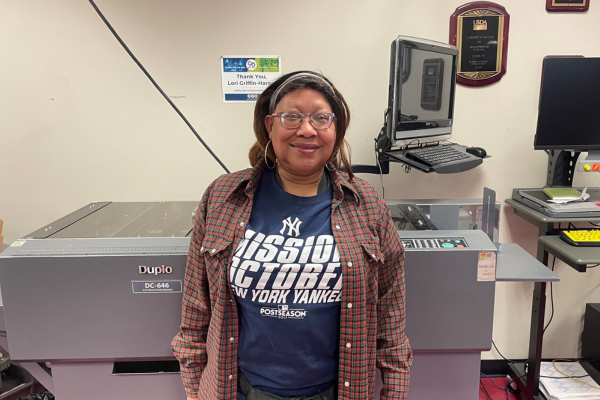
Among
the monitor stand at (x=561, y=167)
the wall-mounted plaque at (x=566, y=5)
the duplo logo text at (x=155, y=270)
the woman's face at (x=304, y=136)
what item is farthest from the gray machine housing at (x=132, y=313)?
the wall-mounted plaque at (x=566, y=5)

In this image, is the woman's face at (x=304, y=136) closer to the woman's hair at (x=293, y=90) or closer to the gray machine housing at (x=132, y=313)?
the woman's hair at (x=293, y=90)

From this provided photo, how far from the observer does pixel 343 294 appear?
86 cm

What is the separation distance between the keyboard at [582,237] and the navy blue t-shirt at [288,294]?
3.98 ft

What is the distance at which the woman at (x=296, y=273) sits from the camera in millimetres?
859

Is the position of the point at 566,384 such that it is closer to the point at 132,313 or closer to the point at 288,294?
the point at 288,294

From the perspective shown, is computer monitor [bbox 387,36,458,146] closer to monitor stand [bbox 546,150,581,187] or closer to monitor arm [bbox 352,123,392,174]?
monitor arm [bbox 352,123,392,174]

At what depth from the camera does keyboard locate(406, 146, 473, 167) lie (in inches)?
60.6

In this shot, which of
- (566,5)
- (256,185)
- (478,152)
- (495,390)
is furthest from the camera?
(495,390)

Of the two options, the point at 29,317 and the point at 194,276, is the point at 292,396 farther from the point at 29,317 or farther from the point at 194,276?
the point at 29,317

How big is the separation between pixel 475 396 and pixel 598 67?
1.44 metres

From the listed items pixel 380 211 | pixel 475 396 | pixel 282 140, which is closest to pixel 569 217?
pixel 475 396

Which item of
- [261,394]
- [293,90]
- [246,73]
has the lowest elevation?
[261,394]

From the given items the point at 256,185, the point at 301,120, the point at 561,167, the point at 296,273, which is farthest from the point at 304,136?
the point at 561,167

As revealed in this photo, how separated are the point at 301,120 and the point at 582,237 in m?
1.39
